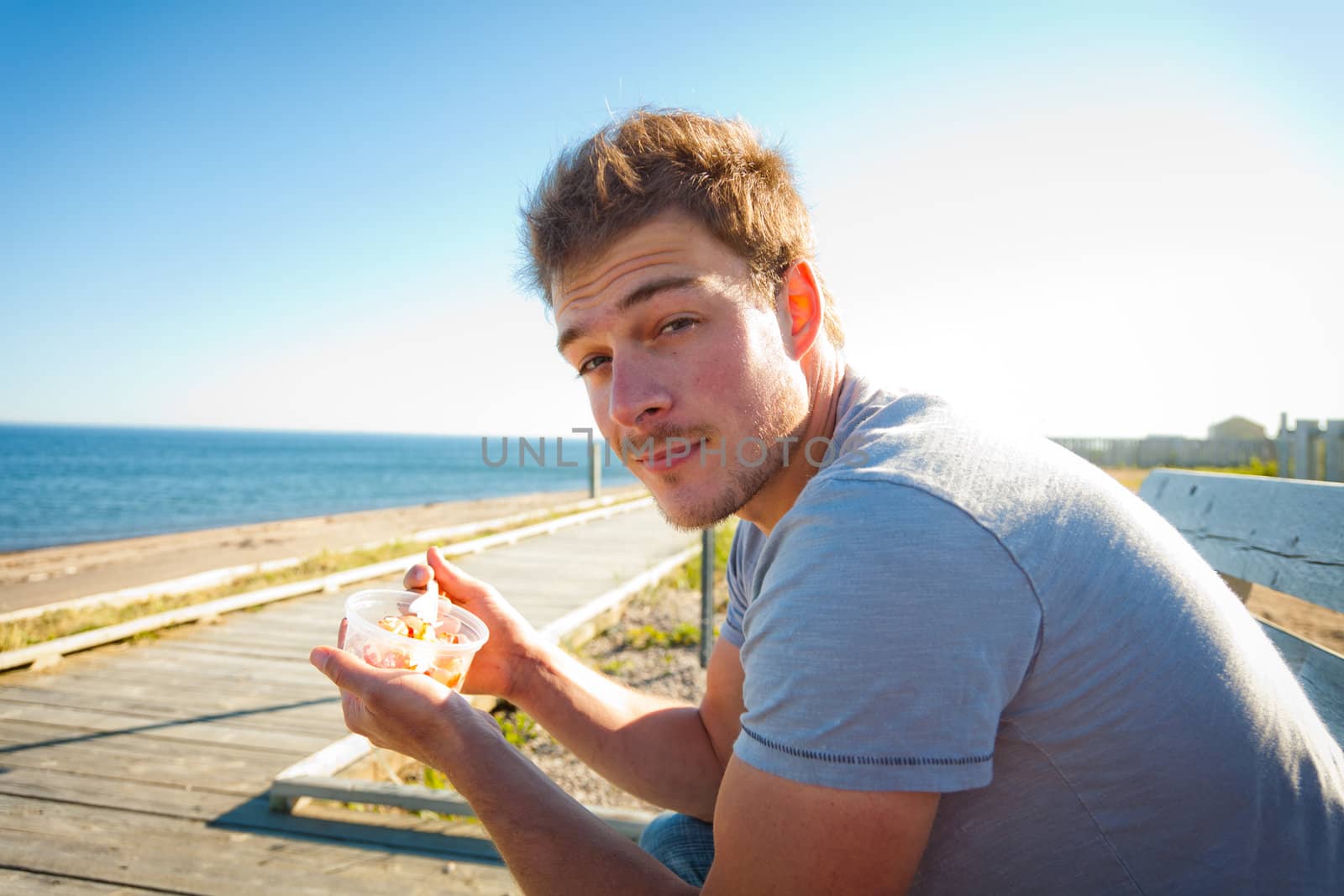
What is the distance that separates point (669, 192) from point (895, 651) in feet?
3.56

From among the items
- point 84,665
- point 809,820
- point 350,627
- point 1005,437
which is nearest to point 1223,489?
point 1005,437

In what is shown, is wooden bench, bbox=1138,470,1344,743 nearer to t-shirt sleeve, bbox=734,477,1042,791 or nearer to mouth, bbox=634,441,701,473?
t-shirt sleeve, bbox=734,477,1042,791

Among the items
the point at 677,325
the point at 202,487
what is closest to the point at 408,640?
the point at 677,325

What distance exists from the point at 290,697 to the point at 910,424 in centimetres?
409

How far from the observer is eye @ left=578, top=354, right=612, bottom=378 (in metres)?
1.67

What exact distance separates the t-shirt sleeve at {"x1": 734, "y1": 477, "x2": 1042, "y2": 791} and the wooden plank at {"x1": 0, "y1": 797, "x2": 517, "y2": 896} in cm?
199

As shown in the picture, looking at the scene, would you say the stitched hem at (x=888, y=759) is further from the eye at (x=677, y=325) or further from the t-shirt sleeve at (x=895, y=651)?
the eye at (x=677, y=325)

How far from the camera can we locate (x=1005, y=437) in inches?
42.9

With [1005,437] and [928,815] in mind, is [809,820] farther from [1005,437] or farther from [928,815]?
[1005,437]

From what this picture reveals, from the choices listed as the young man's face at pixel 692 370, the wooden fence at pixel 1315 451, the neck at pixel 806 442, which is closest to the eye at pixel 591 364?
the young man's face at pixel 692 370

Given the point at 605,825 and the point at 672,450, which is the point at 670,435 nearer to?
the point at 672,450

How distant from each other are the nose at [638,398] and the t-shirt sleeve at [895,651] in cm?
59

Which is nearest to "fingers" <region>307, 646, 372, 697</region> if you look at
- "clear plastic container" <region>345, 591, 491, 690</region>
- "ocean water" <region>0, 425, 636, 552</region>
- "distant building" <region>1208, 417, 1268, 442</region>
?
"clear plastic container" <region>345, 591, 491, 690</region>

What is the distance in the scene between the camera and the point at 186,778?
10.1 ft
